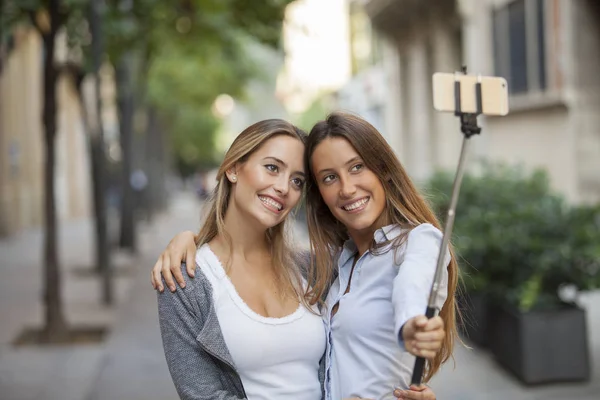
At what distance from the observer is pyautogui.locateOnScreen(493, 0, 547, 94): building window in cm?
1403

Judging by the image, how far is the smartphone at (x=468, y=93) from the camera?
88.6 inches

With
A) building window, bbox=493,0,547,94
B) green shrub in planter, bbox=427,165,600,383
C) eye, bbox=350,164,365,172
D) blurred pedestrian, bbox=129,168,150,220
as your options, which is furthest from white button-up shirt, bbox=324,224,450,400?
blurred pedestrian, bbox=129,168,150,220

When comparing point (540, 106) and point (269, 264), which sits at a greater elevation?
point (540, 106)

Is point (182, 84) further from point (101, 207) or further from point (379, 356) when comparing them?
point (379, 356)

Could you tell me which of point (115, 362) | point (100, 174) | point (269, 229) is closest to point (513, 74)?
point (100, 174)

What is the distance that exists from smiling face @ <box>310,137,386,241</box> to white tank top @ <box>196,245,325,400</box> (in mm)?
376

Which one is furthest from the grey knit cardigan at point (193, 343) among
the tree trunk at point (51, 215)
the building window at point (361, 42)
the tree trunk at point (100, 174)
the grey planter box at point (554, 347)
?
the building window at point (361, 42)

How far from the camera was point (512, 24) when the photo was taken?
15.4 metres

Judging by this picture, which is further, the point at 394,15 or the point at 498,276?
the point at 394,15

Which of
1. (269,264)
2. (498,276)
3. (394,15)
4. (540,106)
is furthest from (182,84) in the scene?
(269,264)

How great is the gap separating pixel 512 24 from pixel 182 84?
12461 millimetres

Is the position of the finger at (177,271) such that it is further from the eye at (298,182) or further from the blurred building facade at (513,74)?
the blurred building facade at (513,74)

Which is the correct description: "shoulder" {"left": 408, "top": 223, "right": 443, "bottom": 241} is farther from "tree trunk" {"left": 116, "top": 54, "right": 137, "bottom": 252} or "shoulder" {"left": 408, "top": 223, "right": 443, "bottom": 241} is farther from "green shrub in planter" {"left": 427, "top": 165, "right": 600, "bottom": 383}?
"tree trunk" {"left": 116, "top": 54, "right": 137, "bottom": 252}

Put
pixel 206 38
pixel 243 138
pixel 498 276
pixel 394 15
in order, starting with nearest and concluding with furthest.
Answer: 1. pixel 243 138
2. pixel 498 276
3. pixel 206 38
4. pixel 394 15
